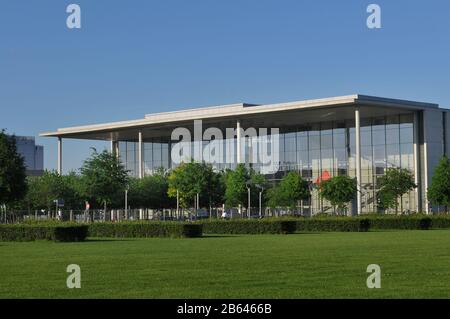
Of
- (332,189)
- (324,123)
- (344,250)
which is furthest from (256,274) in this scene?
(324,123)

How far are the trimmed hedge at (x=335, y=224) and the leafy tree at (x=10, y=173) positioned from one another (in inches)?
1008

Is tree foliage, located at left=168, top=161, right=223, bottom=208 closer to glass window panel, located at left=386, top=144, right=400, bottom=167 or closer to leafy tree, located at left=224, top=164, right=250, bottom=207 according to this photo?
leafy tree, located at left=224, top=164, right=250, bottom=207

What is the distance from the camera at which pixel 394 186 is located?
81375 millimetres

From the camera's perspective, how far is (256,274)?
18.3 meters

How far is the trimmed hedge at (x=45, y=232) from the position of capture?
3769 cm

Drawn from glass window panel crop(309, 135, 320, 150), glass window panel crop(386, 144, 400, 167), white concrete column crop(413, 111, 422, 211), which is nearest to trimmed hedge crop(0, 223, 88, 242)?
white concrete column crop(413, 111, 422, 211)

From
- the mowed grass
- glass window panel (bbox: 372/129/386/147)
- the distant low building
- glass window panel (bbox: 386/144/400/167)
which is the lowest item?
the mowed grass

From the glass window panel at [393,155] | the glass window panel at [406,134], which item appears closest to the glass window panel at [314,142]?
the glass window panel at [393,155]

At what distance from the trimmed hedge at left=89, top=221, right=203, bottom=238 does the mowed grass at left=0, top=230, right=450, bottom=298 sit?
14.6 meters

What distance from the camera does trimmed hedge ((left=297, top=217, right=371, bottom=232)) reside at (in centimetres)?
5100
